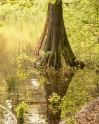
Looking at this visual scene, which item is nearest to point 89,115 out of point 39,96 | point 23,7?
point 39,96

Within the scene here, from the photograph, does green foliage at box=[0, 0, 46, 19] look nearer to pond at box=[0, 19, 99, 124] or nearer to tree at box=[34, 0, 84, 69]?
pond at box=[0, 19, 99, 124]

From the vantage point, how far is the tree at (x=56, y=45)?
20.7 metres

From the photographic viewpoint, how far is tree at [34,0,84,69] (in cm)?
2070

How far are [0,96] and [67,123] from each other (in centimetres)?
447

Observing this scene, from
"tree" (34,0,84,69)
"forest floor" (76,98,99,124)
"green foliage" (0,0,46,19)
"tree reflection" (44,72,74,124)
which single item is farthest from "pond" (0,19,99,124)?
"tree" (34,0,84,69)

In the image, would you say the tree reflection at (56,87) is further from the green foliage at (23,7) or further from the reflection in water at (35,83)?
the green foliage at (23,7)

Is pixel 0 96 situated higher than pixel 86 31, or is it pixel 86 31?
pixel 86 31

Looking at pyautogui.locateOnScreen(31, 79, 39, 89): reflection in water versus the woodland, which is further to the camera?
the woodland

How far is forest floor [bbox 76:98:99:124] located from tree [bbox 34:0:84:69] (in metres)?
8.71

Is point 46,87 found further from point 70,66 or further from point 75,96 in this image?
A: point 70,66

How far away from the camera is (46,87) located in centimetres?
1593

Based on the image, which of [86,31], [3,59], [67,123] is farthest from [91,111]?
[3,59]

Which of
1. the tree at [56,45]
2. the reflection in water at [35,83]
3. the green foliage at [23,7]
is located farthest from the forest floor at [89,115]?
the tree at [56,45]

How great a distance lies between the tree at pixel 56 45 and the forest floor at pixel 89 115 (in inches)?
343
